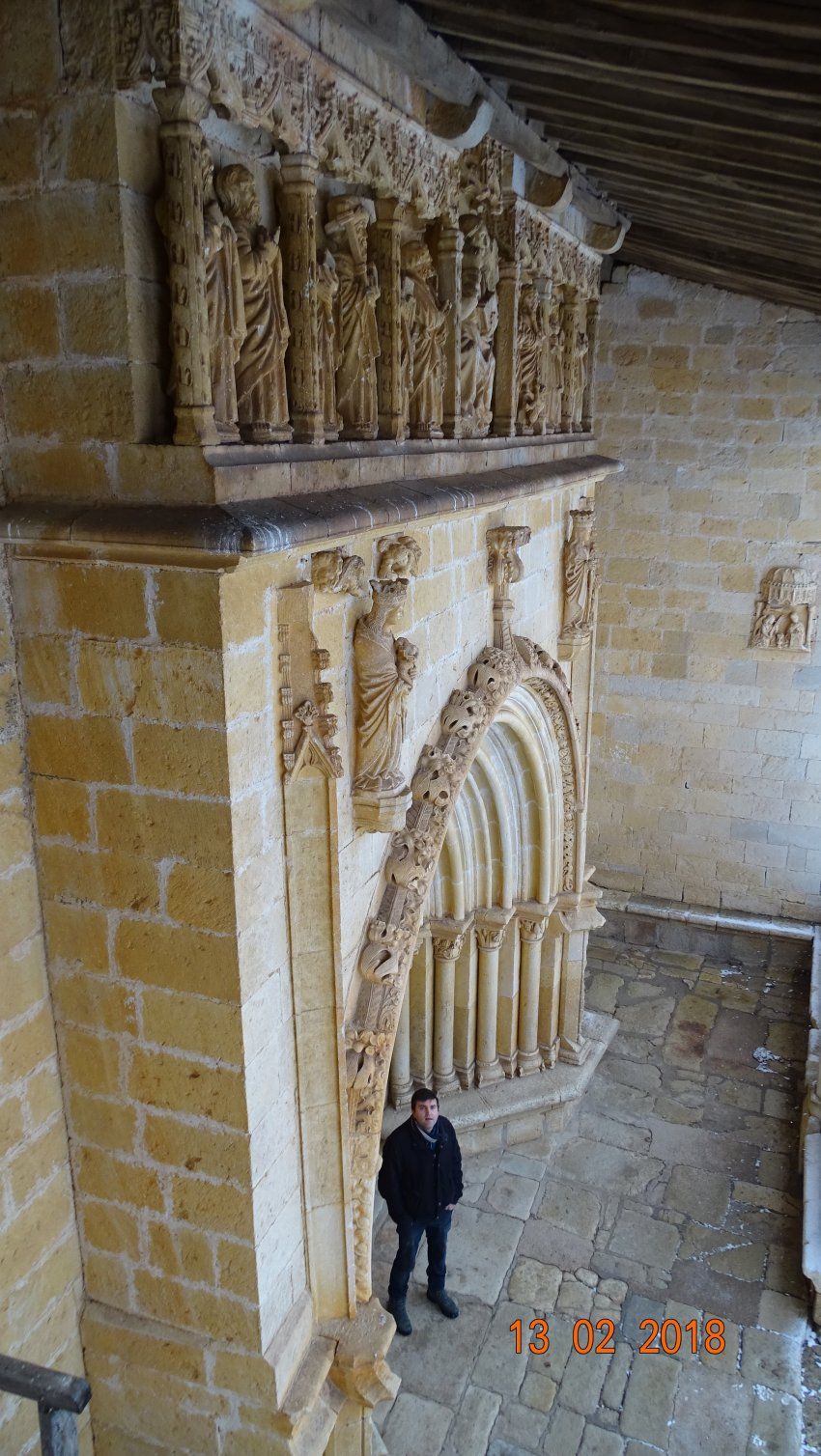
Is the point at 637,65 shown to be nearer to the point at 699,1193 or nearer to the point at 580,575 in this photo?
the point at 580,575

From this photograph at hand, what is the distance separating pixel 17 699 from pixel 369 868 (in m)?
1.46

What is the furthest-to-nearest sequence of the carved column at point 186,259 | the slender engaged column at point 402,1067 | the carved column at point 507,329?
1. the slender engaged column at point 402,1067
2. the carved column at point 507,329
3. the carved column at point 186,259

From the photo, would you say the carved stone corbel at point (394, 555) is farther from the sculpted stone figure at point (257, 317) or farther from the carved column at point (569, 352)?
the carved column at point (569, 352)

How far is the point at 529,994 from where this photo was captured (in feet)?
21.7

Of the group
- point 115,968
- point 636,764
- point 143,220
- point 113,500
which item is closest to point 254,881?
point 115,968

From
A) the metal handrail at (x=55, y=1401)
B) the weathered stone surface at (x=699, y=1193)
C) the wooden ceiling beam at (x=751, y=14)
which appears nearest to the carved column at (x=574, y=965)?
the weathered stone surface at (x=699, y=1193)

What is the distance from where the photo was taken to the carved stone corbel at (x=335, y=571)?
294cm

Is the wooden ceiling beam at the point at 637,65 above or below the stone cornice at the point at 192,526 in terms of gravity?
above

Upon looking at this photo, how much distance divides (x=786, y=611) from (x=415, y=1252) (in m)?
5.44

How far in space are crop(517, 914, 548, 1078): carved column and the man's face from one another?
6.00 ft

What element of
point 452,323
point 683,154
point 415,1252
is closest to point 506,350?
point 452,323

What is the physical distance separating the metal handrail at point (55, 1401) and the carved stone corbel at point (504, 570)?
3.59m

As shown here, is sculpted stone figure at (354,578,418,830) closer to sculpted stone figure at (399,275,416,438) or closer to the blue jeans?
sculpted stone figure at (399,275,416,438)

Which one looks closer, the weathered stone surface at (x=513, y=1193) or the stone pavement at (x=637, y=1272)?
the stone pavement at (x=637, y=1272)
